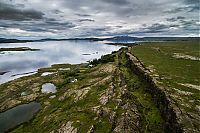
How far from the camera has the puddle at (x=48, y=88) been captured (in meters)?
96.4

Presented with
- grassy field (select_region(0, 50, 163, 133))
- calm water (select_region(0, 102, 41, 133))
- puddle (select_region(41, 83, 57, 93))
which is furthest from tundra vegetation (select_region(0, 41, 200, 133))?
puddle (select_region(41, 83, 57, 93))

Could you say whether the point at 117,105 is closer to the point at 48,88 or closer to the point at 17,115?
the point at 17,115

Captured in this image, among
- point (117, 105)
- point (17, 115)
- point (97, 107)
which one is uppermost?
point (117, 105)

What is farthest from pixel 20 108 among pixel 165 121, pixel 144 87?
pixel 165 121

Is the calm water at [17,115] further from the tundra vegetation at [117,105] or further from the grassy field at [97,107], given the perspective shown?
the grassy field at [97,107]

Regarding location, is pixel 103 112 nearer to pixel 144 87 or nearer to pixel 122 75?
pixel 144 87

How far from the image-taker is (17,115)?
7425 cm

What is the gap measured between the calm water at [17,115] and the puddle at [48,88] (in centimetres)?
1290

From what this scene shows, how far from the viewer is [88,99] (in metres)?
72.4

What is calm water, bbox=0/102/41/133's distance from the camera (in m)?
67.0

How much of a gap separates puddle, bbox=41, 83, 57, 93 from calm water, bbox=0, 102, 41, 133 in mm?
12896

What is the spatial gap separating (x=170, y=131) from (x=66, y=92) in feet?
164

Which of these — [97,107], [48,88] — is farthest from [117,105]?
[48,88]

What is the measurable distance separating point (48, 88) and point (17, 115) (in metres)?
28.3
